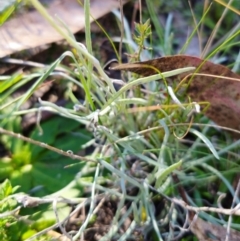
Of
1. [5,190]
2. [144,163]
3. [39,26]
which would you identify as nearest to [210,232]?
[144,163]

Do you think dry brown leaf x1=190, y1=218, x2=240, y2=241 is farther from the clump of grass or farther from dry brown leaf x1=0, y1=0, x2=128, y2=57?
dry brown leaf x1=0, y1=0, x2=128, y2=57

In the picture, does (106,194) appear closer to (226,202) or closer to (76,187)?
(76,187)

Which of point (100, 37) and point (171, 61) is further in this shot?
point (100, 37)

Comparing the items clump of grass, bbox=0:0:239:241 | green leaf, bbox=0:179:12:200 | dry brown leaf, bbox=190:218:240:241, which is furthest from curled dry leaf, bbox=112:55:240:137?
green leaf, bbox=0:179:12:200

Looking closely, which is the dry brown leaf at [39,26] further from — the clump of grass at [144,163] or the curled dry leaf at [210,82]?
the curled dry leaf at [210,82]

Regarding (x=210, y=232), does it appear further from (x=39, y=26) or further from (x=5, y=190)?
(x=39, y=26)

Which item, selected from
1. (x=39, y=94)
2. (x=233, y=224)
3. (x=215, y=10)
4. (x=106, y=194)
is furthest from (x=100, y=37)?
(x=233, y=224)

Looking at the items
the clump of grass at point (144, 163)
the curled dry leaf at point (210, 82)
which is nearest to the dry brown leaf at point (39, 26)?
the clump of grass at point (144, 163)

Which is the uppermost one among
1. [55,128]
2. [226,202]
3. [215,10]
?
[55,128]
